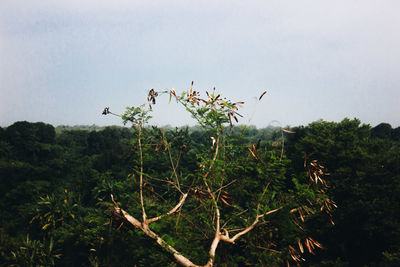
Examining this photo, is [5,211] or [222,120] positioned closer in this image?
[222,120]

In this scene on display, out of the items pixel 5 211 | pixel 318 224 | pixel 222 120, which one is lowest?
pixel 5 211

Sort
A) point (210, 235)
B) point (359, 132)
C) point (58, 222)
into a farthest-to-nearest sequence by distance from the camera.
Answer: point (359, 132), point (58, 222), point (210, 235)

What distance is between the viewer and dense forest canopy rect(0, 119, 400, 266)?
4277 millimetres

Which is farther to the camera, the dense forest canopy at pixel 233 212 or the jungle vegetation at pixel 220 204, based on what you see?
the dense forest canopy at pixel 233 212

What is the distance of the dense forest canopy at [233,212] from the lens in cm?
428

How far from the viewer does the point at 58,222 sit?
1622 cm

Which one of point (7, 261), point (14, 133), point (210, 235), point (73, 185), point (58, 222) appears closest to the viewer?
point (210, 235)

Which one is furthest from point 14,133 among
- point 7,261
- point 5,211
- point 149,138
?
point 149,138

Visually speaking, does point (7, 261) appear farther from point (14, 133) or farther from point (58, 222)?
point (14, 133)

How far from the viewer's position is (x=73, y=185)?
21625mm

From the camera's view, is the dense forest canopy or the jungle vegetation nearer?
the jungle vegetation

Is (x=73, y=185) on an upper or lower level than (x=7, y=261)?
upper

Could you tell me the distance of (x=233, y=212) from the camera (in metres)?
4.83

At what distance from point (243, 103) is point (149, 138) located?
1.80 m
